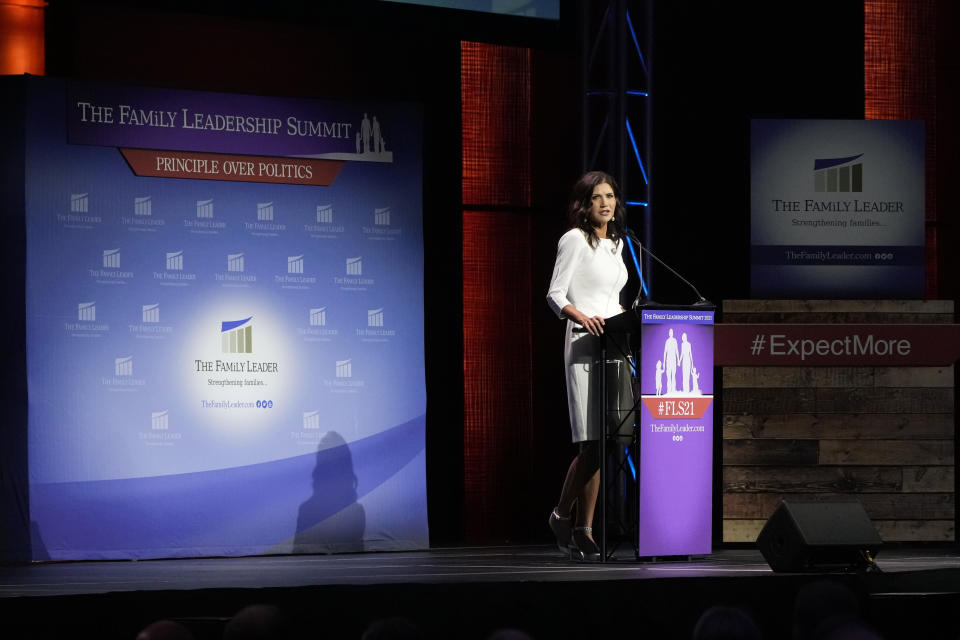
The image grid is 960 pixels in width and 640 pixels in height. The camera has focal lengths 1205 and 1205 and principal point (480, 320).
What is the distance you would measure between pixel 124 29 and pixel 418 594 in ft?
11.3

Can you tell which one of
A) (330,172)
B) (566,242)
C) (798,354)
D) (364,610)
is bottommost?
(364,610)

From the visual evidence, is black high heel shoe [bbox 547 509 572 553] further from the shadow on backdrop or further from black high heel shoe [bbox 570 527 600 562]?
the shadow on backdrop

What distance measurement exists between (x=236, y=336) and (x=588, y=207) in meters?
1.66

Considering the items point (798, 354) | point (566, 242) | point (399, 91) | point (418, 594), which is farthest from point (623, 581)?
point (399, 91)

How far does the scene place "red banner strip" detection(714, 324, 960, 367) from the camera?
5469 millimetres

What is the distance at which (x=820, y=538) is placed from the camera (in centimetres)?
377

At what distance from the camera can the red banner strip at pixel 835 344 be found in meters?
5.47

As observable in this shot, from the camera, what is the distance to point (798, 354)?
216 inches

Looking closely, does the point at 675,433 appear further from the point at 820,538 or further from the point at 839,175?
the point at 839,175

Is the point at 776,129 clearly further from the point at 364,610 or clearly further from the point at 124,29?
the point at 364,610

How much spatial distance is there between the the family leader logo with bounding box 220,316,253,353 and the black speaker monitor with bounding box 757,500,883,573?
7.93 ft

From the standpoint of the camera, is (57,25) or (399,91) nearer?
(57,25)

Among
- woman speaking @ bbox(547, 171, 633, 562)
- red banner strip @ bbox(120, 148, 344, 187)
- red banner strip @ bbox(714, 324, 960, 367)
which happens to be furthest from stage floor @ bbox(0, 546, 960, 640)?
red banner strip @ bbox(120, 148, 344, 187)

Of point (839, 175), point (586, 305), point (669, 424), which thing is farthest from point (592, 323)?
point (839, 175)
